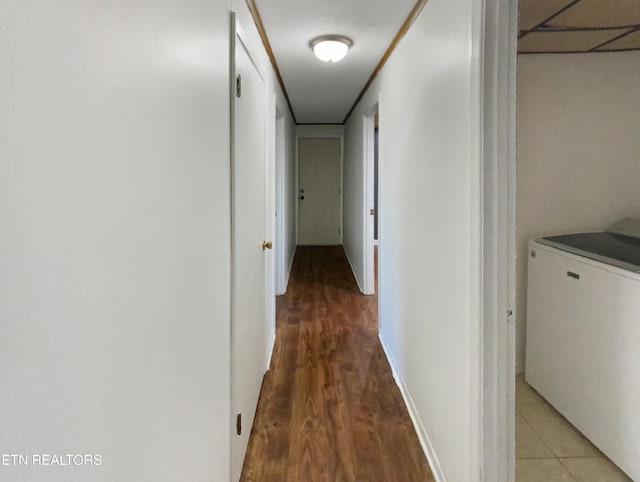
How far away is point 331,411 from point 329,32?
88.4 inches

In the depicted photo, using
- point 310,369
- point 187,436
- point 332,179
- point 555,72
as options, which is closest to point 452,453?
point 187,436

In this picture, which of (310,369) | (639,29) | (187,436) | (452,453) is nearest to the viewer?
(187,436)

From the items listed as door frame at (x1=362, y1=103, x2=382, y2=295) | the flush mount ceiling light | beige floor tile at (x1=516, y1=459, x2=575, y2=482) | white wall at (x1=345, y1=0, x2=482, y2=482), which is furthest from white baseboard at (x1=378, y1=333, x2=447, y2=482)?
the flush mount ceiling light

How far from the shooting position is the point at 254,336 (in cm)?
216

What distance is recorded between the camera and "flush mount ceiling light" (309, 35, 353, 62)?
2.58 meters

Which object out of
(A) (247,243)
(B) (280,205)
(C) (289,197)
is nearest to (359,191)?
(B) (280,205)

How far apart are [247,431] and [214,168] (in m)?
1.29

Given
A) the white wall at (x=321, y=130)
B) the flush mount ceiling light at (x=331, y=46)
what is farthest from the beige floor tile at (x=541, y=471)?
the white wall at (x=321, y=130)

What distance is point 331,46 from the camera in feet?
8.54

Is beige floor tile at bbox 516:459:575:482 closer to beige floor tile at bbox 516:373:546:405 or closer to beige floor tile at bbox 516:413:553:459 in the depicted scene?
beige floor tile at bbox 516:413:553:459

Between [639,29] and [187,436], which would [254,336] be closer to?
[187,436]

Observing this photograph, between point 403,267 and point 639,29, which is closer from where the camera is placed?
point 639,29

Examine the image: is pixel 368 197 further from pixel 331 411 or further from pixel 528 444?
pixel 528 444

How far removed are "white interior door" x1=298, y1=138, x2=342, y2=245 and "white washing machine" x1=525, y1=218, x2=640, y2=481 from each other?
16.6ft
